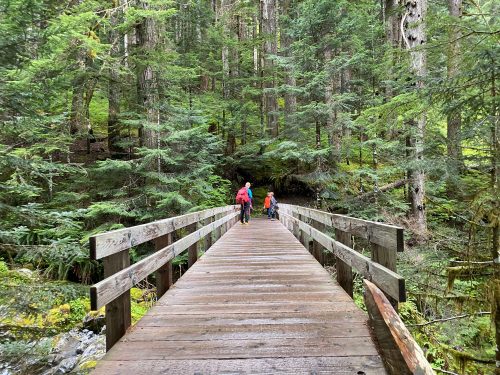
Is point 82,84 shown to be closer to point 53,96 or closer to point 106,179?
point 106,179

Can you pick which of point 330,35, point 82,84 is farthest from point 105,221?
point 330,35

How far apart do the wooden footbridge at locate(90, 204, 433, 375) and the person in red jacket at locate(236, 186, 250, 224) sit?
8985 millimetres

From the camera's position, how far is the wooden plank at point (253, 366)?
7.71 feet

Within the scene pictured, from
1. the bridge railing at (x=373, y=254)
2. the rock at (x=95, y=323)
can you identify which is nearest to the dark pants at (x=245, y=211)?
the rock at (x=95, y=323)

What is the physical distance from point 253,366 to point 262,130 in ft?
64.1

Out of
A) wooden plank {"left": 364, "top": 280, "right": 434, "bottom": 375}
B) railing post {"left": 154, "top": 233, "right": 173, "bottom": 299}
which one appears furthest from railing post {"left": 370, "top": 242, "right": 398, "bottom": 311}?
railing post {"left": 154, "top": 233, "right": 173, "bottom": 299}

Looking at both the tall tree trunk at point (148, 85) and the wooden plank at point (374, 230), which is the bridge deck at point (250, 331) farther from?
the tall tree trunk at point (148, 85)

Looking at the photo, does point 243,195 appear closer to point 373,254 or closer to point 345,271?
point 345,271

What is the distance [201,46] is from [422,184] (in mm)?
18101

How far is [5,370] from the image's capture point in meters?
5.47

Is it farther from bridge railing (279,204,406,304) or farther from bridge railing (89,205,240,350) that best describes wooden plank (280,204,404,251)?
bridge railing (89,205,240,350)

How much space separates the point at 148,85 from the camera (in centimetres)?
1332

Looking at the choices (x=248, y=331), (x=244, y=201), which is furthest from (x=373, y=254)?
(x=244, y=201)

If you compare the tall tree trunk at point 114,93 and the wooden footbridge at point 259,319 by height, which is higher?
the tall tree trunk at point 114,93
